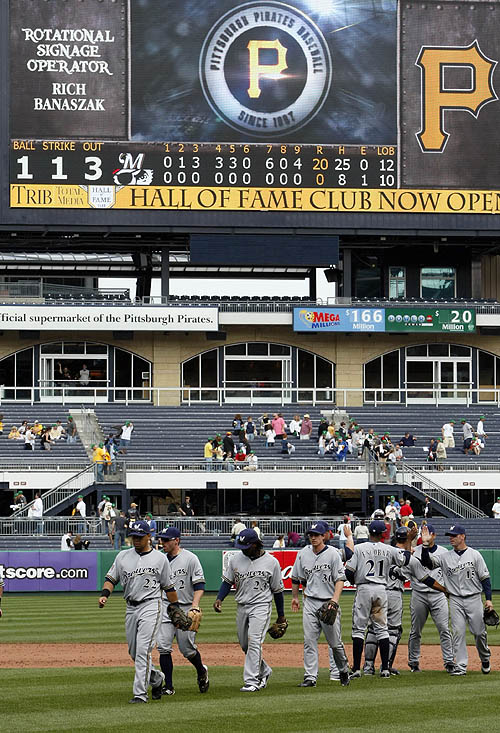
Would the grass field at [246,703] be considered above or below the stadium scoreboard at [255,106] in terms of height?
below

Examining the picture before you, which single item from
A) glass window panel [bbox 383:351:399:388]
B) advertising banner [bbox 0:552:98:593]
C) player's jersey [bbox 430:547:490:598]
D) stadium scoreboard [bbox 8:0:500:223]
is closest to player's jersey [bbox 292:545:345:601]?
player's jersey [bbox 430:547:490:598]

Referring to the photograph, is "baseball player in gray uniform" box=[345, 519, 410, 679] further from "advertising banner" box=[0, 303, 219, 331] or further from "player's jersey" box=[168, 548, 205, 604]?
"advertising banner" box=[0, 303, 219, 331]

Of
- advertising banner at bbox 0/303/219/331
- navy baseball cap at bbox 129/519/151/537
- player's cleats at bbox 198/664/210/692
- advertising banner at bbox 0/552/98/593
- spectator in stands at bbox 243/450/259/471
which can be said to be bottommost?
advertising banner at bbox 0/552/98/593

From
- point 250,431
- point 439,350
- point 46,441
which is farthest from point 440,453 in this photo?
point 46,441

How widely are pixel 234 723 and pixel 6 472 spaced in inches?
1184

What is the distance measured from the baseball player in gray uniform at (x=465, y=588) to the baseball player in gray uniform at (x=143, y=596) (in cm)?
360

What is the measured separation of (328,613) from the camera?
1325 cm

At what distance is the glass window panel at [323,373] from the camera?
49.8m

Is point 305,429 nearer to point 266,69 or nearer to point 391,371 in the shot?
point 391,371

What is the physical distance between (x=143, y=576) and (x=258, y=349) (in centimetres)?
3779

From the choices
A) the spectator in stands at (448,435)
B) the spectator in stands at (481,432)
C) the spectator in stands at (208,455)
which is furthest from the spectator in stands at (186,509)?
the spectator in stands at (481,432)

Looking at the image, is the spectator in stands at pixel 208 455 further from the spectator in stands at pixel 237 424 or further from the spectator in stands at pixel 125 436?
the spectator in stands at pixel 125 436

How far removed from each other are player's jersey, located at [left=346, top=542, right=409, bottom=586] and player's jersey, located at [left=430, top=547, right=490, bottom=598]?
0.73 metres

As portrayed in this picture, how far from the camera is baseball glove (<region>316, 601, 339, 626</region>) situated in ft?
43.4
